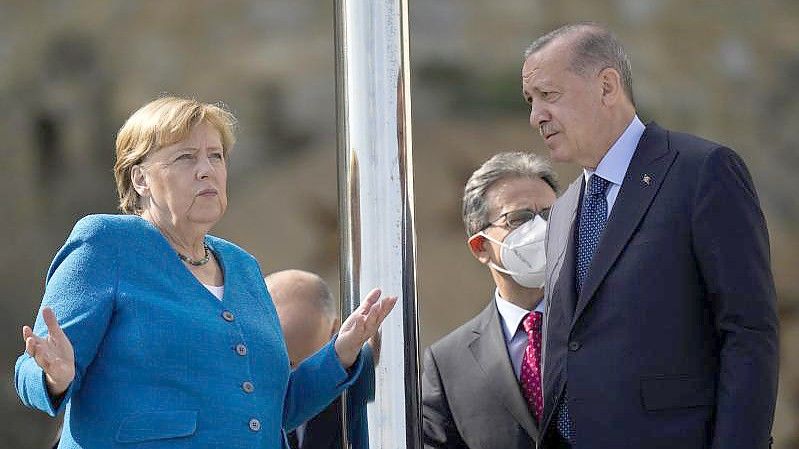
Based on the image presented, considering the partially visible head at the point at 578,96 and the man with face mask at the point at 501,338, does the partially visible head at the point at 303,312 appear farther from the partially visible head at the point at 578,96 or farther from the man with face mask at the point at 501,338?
the partially visible head at the point at 578,96

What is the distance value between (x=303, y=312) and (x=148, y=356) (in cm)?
128

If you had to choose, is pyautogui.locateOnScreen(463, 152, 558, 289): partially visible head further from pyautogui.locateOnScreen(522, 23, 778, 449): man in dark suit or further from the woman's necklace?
the woman's necklace

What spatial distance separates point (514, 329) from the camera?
3.14 meters

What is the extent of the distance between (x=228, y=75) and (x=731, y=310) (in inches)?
163

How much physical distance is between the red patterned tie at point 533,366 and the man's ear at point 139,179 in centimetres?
100

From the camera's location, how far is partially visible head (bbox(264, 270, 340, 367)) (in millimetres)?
3473

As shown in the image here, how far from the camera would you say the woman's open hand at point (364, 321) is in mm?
2176

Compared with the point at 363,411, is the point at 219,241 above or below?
above

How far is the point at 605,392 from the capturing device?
2.46 meters

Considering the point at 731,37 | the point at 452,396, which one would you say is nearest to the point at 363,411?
the point at 452,396

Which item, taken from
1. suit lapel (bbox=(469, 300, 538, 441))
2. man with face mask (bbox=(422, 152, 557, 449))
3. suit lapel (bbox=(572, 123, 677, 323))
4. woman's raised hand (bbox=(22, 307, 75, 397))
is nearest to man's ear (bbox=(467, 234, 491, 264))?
man with face mask (bbox=(422, 152, 557, 449))

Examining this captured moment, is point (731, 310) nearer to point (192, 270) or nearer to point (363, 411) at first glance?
point (363, 411)

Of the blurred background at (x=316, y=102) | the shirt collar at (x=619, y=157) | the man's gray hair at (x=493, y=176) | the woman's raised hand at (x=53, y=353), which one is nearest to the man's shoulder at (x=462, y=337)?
the man's gray hair at (x=493, y=176)

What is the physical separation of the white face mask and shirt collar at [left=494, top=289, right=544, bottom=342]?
54 millimetres
